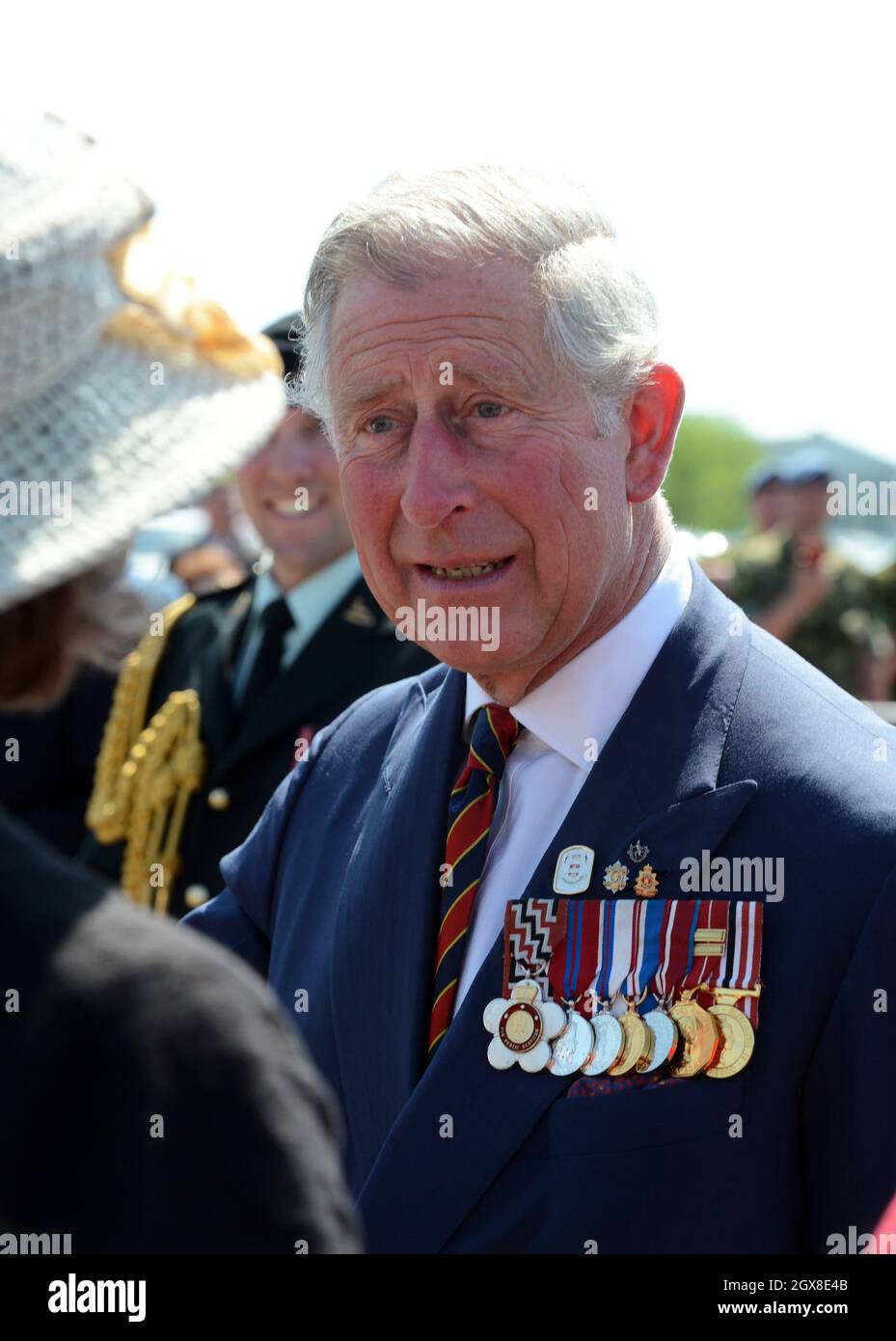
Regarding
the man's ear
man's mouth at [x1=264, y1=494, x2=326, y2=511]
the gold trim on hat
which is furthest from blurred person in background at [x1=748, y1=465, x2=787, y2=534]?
the gold trim on hat

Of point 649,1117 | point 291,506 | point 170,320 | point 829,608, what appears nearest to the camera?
point 170,320

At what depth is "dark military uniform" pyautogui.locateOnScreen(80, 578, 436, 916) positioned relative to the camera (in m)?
3.96

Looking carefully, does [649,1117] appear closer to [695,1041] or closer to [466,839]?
[695,1041]

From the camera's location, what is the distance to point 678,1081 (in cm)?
198

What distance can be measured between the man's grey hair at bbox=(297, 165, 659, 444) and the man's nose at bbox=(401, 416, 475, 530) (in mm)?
196

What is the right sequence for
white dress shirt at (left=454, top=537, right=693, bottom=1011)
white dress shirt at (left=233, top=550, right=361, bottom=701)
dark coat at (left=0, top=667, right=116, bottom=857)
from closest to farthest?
white dress shirt at (left=454, top=537, right=693, bottom=1011)
white dress shirt at (left=233, top=550, right=361, bottom=701)
dark coat at (left=0, top=667, right=116, bottom=857)

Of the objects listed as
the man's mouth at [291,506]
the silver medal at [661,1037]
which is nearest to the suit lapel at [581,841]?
the silver medal at [661,1037]

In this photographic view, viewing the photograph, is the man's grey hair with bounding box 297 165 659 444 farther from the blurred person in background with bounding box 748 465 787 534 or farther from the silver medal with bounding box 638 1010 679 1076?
the blurred person in background with bounding box 748 465 787 534

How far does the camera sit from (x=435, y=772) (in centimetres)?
243

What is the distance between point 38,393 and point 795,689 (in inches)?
50.2

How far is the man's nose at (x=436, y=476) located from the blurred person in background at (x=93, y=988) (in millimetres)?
946

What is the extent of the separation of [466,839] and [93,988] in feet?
4.00

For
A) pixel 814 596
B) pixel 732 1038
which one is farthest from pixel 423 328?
pixel 814 596

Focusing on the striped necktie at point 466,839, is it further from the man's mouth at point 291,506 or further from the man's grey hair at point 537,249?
the man's mouth at point 291,506
